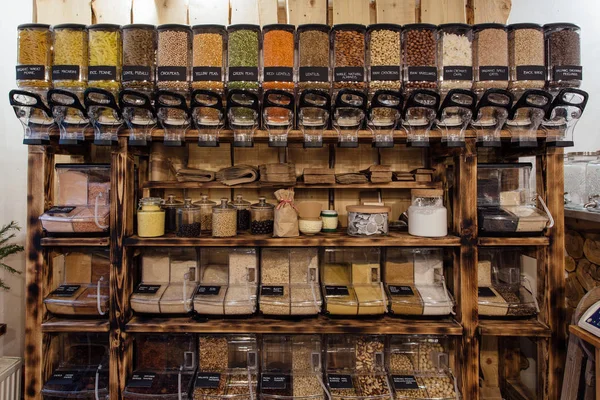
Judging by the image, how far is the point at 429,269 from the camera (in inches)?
68.1

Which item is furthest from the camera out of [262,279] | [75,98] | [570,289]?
[570,289]

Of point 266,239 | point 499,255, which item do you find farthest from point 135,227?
point 499,255

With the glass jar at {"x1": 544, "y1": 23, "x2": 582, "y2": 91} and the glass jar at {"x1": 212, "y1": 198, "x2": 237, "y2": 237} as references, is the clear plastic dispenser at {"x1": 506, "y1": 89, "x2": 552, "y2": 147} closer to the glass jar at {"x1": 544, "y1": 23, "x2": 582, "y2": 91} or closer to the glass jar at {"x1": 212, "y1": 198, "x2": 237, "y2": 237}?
the glass jar at {"x1": 544, "y1": 23, "x2": 582, "y2": 91}

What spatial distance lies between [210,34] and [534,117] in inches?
59.8

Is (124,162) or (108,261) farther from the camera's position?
(108,261)

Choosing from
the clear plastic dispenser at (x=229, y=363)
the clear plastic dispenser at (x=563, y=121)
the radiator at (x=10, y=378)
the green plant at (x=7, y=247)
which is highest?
the clear plastic dispenser at (x=563, y=121)

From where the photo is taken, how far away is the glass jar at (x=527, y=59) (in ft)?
4.91

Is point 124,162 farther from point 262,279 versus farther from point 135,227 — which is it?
point 262,279

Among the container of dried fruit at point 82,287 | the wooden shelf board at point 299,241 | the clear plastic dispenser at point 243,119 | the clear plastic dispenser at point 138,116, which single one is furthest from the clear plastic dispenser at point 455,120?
the container of dried fruit at point 82,287

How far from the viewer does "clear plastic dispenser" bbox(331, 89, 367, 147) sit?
1.51 metres

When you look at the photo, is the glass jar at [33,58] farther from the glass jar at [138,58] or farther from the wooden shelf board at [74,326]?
the wooden shelf board at [74,326]

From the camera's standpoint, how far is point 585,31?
6.60ft

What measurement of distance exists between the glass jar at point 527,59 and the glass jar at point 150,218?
1.75 metres

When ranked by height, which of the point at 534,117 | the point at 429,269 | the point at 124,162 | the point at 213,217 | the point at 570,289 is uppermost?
the point at 534,117
